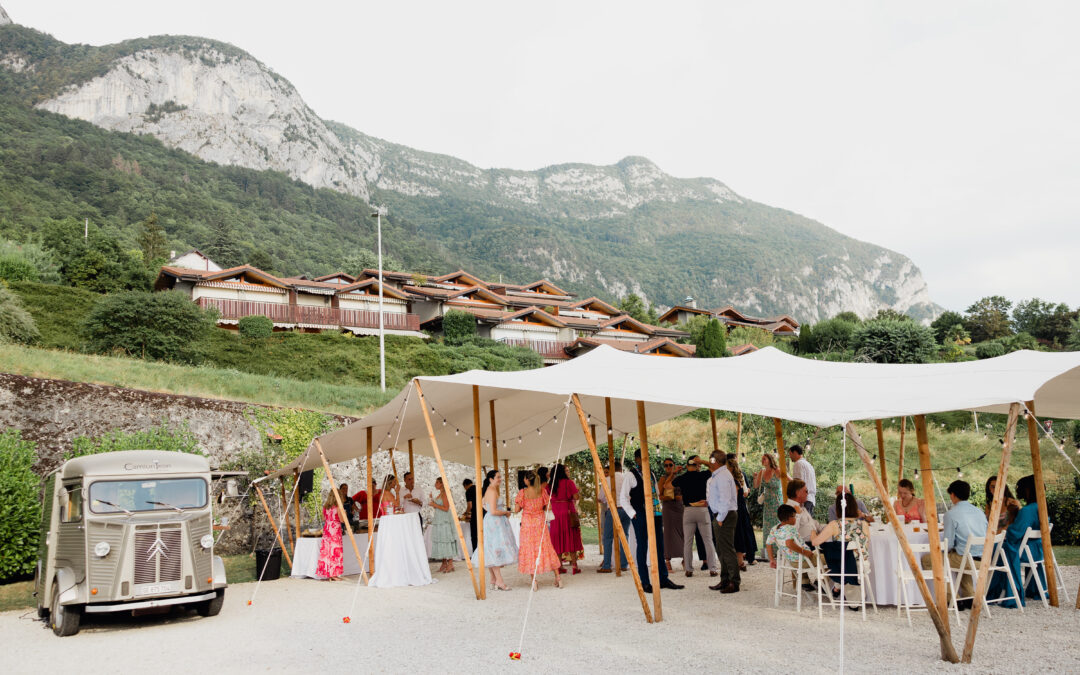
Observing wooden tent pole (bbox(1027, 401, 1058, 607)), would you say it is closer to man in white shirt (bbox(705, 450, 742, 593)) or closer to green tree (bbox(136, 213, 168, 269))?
man in white shirt (bbox(705, 450, 742, 593))

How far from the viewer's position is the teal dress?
12.8 metres

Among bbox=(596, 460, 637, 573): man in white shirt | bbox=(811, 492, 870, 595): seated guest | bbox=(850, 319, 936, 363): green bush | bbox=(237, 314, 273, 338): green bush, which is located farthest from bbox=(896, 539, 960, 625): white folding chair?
bbox=(850, 319, 936, 363): green bush

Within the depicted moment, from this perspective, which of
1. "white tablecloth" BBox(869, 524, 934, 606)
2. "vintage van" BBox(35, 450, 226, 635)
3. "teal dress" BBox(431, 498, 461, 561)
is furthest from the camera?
"teal dress" BBox(431, 498, 461, 561)

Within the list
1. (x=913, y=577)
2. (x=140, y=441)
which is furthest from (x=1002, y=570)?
(x=140, y=441)

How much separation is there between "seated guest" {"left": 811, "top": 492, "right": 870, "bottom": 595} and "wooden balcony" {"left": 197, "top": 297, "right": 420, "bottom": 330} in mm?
36507

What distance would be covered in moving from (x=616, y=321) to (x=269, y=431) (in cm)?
4048

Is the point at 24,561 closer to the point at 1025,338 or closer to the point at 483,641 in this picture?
the point at 483,641

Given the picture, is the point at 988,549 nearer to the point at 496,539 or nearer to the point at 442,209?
the point at 496,539

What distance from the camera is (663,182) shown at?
189750 mm

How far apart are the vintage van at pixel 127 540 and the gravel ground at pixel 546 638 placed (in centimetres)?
35

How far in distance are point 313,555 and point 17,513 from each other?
5378 mm

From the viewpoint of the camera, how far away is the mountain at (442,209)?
101 m

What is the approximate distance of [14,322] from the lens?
94.4 ft

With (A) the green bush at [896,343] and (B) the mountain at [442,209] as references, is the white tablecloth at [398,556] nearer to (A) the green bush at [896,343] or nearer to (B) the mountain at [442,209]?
(A) the green bush at [896,343]
